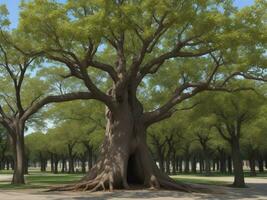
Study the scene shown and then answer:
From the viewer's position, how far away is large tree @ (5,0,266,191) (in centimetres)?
2167

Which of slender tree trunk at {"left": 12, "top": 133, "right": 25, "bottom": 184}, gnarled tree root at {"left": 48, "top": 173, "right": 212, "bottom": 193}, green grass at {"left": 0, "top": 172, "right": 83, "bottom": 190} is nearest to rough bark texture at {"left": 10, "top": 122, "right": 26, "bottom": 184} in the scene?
slender tree trunk at {"left": 12, "top": 133, "right": 25, "bottom": 184}

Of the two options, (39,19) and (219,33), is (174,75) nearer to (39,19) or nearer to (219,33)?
(219,33)

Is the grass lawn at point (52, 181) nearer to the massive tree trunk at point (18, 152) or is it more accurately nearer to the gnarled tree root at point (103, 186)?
the massive tree trunk at point (18, 152)

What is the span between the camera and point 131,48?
2994 centimetres

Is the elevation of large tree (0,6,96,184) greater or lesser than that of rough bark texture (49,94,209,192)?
greater

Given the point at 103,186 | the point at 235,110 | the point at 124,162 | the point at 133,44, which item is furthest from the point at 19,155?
the point at 235,110

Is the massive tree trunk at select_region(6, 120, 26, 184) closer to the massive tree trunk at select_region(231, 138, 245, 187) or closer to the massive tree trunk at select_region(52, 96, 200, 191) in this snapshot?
the massive tree trunk at select_region(52, 96, 200, 191)

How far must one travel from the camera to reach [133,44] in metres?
29.2

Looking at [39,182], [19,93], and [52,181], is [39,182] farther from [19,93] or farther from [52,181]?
[19,93]

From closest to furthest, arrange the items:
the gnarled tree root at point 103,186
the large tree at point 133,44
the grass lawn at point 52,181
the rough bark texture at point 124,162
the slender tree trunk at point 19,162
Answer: the large tree at point 133,44, the gnarled tree root at point 103,186, the rough bark texture at point 124,162, the grass lawn at point 52,181, the slender tree trunk at point 19,162

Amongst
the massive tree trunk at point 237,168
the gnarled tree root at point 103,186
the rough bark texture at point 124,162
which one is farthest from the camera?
the massive tree trunk at point 237,168

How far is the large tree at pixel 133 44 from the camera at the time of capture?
21672mm

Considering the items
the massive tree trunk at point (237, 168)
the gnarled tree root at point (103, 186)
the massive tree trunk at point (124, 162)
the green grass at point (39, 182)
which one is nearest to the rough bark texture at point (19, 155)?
the green grass at point (39, 182)

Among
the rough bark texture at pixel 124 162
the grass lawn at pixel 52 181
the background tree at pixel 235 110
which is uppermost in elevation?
the background tree at pixel 235 110
